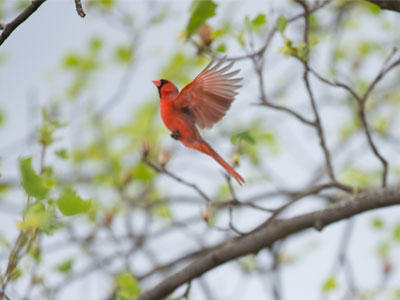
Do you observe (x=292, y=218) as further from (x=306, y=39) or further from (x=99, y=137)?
(x=99, y=137)

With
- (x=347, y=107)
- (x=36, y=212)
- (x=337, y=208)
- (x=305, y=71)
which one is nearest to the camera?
(x=36, y=212)

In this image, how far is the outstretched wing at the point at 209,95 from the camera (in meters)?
1.04

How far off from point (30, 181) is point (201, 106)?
362 millimetres

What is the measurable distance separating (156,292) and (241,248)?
0.33 metres

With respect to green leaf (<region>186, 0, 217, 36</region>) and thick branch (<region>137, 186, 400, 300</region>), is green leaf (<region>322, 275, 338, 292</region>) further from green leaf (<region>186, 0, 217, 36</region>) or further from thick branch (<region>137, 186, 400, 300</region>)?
green leaf (<region>186, 0, 217, 36</region>)

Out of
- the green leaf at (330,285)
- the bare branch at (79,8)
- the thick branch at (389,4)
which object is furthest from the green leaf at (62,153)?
the green leaf at (330,285)

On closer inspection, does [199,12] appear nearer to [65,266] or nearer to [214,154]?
[214,154]

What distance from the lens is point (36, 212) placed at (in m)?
1.07

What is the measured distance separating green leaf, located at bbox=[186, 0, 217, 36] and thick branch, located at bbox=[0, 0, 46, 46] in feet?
2.10

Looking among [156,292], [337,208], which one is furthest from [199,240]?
[337,208]

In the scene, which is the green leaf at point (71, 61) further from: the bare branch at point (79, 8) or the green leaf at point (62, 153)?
the bare branch at point (79, 8)

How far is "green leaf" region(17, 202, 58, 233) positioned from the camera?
1.05m

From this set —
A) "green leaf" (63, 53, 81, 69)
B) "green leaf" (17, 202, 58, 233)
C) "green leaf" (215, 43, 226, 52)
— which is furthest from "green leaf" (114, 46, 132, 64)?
"green leaf" (17, 202, 58, 233)

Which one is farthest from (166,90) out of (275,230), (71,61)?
(71,61)
